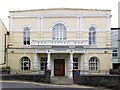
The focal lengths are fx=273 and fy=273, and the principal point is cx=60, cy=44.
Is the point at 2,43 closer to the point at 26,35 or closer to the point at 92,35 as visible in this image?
the point at 26,35

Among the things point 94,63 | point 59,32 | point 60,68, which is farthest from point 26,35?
point 94,63

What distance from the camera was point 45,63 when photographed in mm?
36969

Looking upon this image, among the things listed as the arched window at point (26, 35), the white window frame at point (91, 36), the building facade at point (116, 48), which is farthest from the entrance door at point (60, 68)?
the building facade at point (116, 48)

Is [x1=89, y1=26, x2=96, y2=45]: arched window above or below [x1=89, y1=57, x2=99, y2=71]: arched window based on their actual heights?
above

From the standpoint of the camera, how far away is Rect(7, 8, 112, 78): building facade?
36.3m

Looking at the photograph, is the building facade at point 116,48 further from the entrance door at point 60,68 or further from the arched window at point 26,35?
the arched window at point 26,35

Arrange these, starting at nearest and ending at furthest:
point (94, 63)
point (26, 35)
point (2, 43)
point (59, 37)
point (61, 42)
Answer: point (61, 42), point (2, 43), point (94, 63), point (59, 37), point (26, 35)

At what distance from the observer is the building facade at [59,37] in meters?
36.3

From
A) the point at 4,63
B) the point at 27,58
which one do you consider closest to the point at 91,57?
the point at 27,58

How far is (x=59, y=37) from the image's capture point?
36969mm

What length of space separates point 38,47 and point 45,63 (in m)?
2.76

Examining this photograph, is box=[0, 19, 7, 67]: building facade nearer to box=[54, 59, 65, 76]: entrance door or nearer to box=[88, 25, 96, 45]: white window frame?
box=[54, 59, 65, 76]: entrance door

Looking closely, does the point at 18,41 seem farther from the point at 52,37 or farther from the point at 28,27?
the point at 52,37

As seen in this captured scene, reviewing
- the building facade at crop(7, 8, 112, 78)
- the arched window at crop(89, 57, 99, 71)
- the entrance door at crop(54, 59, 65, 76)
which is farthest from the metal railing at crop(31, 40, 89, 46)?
the entrance door at crop(54, 59, 65, 76)
